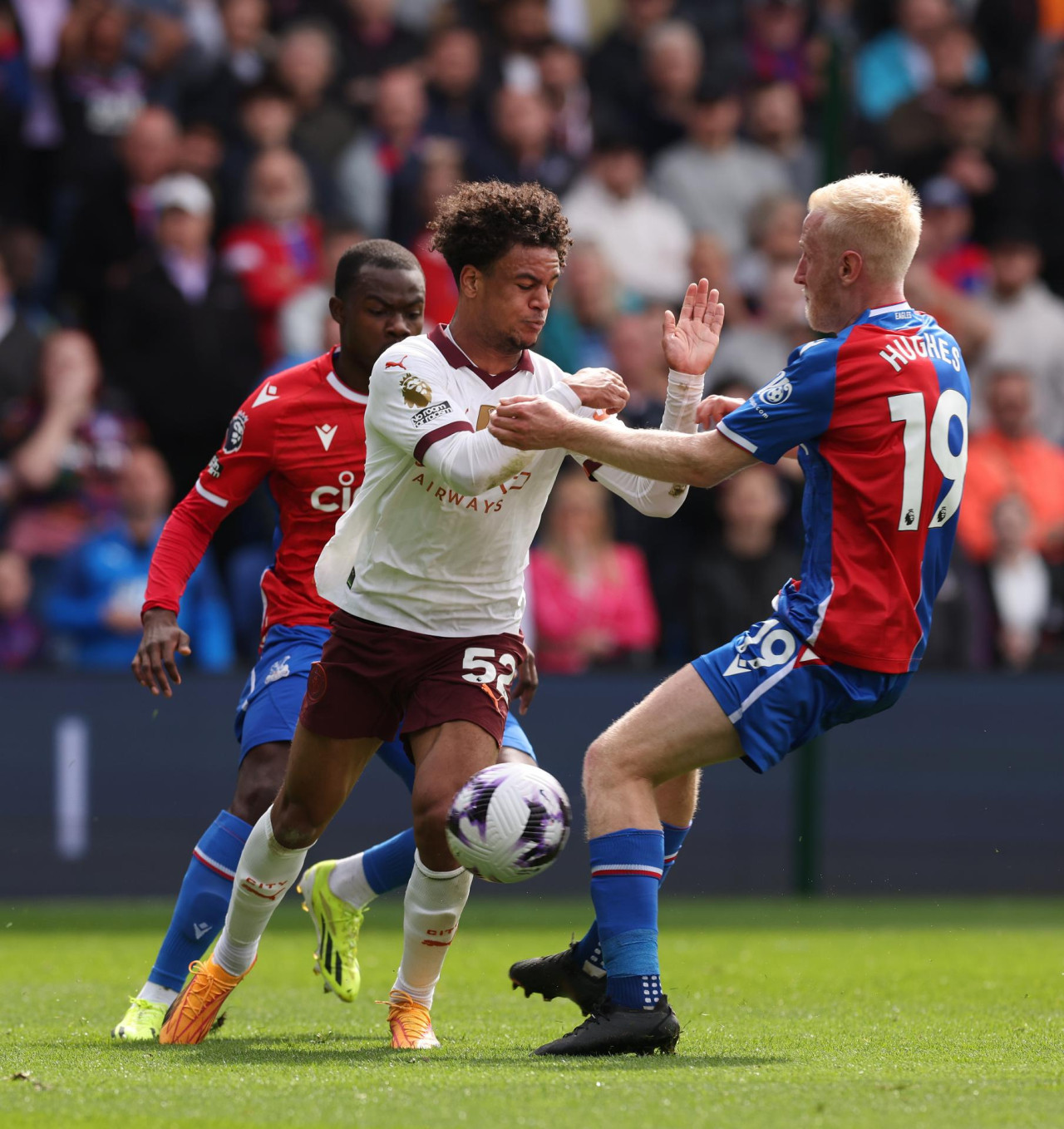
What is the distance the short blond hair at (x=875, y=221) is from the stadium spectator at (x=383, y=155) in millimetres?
7637

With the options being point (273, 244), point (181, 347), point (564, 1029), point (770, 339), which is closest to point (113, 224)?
point (273, 244)

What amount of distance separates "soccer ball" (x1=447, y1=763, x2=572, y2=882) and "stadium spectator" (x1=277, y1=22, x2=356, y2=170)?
28.2ft

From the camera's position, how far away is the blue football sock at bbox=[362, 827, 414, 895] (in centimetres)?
634

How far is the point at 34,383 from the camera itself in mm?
11203

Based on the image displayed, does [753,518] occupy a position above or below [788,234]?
below

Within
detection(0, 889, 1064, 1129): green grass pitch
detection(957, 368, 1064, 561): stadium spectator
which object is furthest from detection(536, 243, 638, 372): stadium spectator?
detection(0, 889, 1064, 1129): green grass pitch

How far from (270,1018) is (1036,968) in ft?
10.6

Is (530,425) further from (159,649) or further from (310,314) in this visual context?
(310,314)

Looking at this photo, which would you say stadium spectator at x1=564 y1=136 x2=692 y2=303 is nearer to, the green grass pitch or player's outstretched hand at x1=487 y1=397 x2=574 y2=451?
the green grass pitch

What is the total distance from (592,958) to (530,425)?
1.74m

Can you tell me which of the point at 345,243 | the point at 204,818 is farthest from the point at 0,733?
the point at 345,243

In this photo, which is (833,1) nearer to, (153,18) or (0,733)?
(153,18)

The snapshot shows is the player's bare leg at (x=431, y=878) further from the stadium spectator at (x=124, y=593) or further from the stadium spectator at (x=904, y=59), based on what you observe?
the stadium spectator at (x=904, y=59)

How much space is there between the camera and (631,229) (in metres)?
13.1
